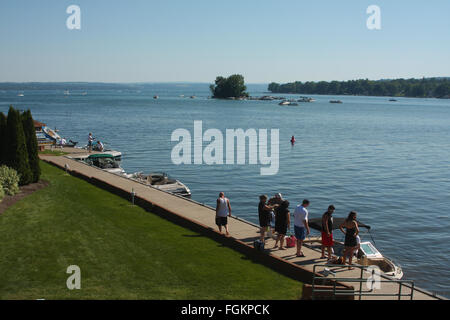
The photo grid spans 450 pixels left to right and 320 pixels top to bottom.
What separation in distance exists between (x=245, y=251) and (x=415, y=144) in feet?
202

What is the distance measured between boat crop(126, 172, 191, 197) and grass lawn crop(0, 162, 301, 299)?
9658 mm

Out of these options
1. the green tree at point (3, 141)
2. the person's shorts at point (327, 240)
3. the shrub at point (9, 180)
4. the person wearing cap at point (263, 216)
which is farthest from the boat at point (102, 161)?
the person's shorts at point (327, 240)

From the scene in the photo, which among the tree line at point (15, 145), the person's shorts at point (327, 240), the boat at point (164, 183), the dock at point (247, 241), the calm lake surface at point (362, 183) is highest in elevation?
the tree line at point (15, 145)

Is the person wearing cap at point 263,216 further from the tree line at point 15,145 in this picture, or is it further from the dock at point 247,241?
the tree line at point 15,145

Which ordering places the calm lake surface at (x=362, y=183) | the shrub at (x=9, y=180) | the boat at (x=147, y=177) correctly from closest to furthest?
the shrub at (x=9, y=180)
the calm lake surface at (x=362, y=183)
the boat at (x=147, y=177)

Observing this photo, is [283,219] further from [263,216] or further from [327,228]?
[327,228]

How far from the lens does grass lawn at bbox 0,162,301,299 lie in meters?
10.6

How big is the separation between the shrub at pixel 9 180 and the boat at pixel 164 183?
357 inches

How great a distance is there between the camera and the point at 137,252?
13.4m

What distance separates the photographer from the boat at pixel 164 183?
28.1 metres

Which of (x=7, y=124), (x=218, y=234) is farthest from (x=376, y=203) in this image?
(x=7, y=124)

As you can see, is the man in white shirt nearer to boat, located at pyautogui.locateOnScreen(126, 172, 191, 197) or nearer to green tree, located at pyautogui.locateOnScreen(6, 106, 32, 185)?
green tree, located at pyautogui.locateOnScreen(6, 106, 32, 185)

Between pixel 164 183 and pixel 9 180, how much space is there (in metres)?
11.5

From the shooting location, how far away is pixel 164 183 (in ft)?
96.7
